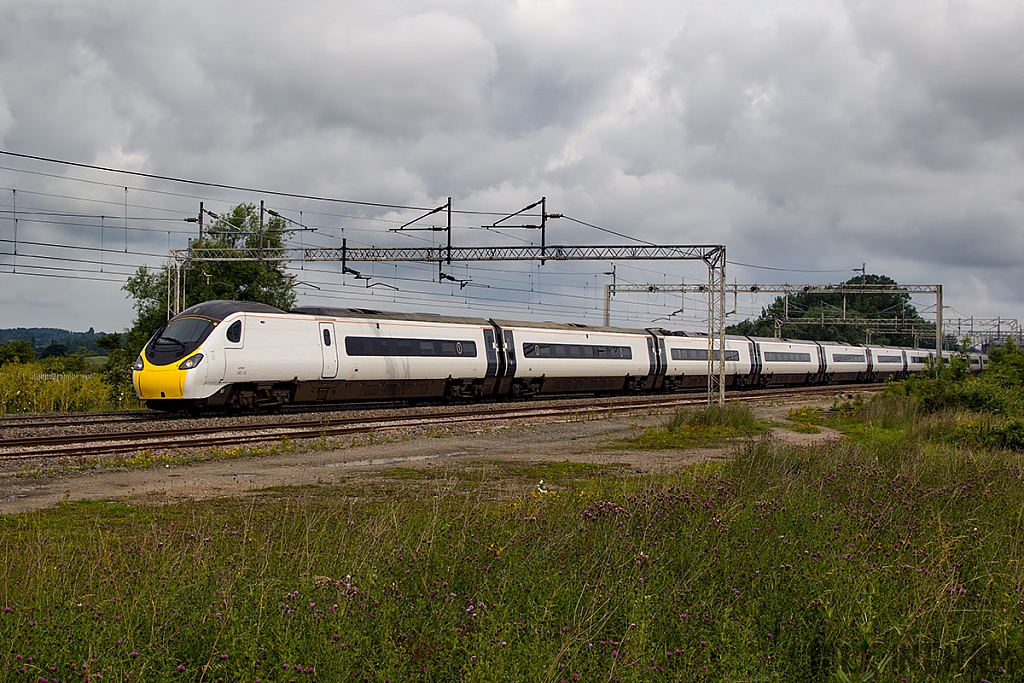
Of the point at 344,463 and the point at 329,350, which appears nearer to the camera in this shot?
the point at 344,463

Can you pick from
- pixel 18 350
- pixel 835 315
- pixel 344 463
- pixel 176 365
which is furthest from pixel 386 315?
pixel 835 315

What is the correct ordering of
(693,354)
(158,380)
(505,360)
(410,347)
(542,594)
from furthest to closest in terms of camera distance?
(693,354)
(505,360)
(410,347)
(158,380)
(542,594)

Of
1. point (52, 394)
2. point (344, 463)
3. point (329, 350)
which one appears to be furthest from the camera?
point (52, 394)

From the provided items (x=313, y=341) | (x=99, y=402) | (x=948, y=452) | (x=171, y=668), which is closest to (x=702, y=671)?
(x=171, y=668)

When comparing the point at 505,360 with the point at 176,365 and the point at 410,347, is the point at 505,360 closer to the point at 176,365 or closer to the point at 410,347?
the point at 410,347

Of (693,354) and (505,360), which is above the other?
(693,354)

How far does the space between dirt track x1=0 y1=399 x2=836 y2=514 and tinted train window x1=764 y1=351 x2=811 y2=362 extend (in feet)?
99.8

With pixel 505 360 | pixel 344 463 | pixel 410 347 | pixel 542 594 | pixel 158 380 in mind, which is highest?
pixel 410 347

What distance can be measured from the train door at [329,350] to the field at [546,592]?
17231 mm

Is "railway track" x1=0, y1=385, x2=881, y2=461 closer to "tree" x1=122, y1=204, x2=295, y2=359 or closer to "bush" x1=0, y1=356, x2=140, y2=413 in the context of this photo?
"bush" x1=0, y1=356, x2=140, y2=413

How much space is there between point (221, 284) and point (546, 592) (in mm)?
52785

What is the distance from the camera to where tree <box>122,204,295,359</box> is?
5341 cm

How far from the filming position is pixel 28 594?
534 centimetres

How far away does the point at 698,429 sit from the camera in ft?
72.0
